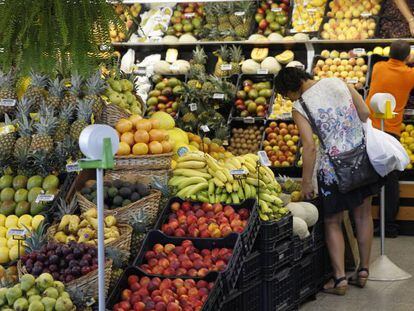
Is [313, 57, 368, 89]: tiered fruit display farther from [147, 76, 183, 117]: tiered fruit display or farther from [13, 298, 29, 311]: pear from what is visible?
[13, 298, 29, 311]: pear

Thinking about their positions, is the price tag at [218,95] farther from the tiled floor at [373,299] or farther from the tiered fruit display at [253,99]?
the tiled floor at [373,299]

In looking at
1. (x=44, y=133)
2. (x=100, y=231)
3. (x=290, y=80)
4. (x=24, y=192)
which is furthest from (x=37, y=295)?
(x=290, y=80)

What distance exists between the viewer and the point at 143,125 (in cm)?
529

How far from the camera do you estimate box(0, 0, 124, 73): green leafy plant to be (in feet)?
7.32

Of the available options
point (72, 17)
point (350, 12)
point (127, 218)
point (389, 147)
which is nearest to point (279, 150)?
point (350, 12)

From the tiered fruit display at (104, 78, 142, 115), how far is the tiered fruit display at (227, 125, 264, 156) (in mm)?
2457

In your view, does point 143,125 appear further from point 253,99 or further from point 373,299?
point 253,99

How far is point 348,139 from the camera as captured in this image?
549 cm

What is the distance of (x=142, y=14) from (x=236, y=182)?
207 inches

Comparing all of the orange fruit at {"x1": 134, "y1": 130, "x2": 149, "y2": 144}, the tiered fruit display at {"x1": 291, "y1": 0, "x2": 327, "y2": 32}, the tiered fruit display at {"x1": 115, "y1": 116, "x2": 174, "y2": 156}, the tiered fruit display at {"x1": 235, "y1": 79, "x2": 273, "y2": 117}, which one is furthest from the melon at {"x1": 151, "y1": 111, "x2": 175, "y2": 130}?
the tiered fruit display at {"x1": 291, "y1": 0, "x2": 327, "y2": 32}

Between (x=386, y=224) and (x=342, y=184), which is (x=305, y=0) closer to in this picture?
(x=386, y=224)

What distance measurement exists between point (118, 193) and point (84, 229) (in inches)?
17.3

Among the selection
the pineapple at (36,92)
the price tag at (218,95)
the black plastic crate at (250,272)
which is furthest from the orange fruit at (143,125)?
the price tag at (218,95)

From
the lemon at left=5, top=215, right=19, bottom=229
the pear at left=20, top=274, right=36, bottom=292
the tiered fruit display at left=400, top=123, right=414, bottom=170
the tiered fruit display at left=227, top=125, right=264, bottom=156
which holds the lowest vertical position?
the tiered fruit display at left=227, top=125, right=264, bottom=156
